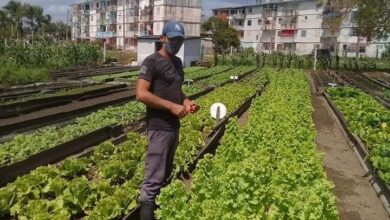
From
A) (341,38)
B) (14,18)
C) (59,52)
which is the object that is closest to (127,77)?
(59,52)

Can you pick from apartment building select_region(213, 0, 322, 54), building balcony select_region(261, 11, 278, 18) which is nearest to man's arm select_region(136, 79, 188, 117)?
apartment building select_region(213, 0, 322, 54)

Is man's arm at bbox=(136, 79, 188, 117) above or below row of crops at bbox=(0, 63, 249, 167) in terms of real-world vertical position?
above

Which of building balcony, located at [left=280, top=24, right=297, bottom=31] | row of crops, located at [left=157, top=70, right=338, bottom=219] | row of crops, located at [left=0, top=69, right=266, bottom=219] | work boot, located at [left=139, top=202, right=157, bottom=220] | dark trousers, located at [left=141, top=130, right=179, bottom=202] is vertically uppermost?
building balcony, located at [left=280, top=24, right=297, bottom=31]

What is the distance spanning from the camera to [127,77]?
2573 cm

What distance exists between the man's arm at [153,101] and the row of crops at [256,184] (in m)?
0.82

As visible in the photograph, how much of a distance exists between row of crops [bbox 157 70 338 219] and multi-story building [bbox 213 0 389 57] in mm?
64784

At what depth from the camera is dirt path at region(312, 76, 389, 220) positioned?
271 inches

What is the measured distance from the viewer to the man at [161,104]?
4.58 meters

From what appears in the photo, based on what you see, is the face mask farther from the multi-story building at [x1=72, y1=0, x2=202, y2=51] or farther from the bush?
the multi-story building at [x1=72, y1=0, x2=202, y2=51]

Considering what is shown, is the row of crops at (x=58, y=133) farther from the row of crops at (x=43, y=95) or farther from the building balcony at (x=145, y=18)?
the building balcony at (x=145, y=18)

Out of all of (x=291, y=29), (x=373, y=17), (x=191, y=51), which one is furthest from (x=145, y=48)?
(x=291, y=29)

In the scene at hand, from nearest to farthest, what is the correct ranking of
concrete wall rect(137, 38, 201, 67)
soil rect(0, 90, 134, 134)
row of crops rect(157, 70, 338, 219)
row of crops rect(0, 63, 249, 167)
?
row of crops rect(157, 70, 338, 219), row of crops rect(0, 63, 249, 167), soil rect(0, 90, 134, 134), concrete wall rect(137, 38, 201, 67)

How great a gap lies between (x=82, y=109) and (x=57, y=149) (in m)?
5.44

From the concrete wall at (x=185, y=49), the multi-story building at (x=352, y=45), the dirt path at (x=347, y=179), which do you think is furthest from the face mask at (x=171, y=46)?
the multi-story building at (x=352, y=45)
